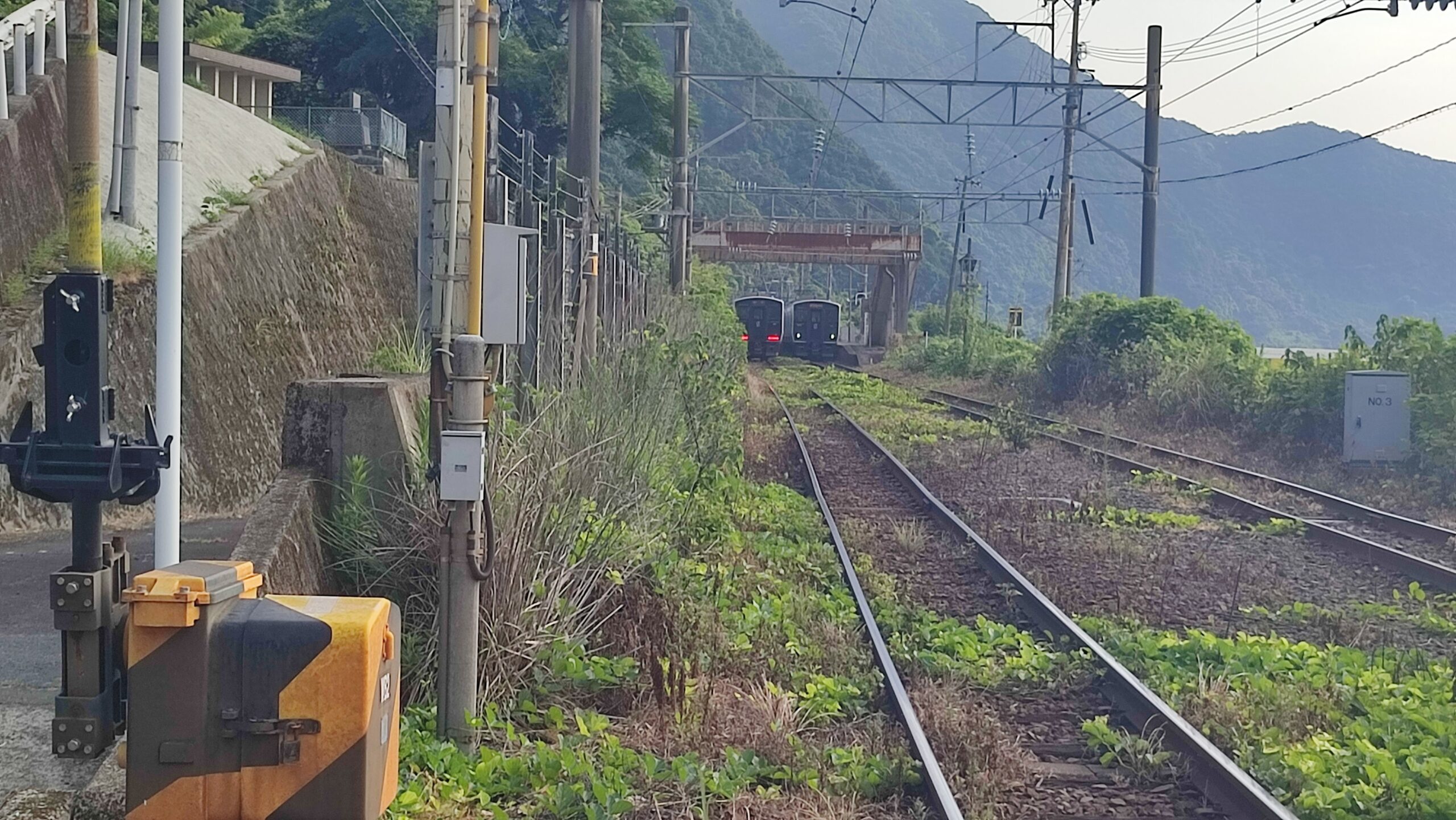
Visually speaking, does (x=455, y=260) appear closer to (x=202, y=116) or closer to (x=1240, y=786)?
(x=1240, y=786)

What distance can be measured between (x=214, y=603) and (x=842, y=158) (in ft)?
310

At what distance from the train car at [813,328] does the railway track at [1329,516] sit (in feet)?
111

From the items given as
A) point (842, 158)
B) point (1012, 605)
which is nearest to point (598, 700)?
point (1012, 605)

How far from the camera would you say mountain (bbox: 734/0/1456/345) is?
160000mm

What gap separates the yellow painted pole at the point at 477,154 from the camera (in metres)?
5.79

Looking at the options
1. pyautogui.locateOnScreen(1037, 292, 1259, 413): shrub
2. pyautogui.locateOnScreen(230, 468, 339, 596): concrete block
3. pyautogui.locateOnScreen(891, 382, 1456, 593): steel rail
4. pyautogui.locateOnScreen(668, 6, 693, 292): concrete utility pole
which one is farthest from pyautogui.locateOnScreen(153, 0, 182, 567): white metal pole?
pyautogui.locateOnScreen(668, 6, 693, 292): concrete utility pole

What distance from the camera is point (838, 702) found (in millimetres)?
6828

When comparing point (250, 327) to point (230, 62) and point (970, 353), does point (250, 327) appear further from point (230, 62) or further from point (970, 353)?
point (970, 353)

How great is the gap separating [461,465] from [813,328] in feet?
164

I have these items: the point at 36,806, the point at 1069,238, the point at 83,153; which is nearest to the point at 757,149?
the point at 1069,238

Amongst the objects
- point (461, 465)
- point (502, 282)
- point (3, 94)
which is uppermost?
point (3, 94)

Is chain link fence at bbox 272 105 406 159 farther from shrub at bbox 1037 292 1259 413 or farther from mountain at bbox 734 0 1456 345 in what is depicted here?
mountain at bbox 734 0 1456 345

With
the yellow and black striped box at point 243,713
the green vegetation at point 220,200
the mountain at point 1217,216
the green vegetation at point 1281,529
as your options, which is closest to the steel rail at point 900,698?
the yellow and black striped box at point 243,713

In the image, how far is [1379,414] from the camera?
1738 cm
